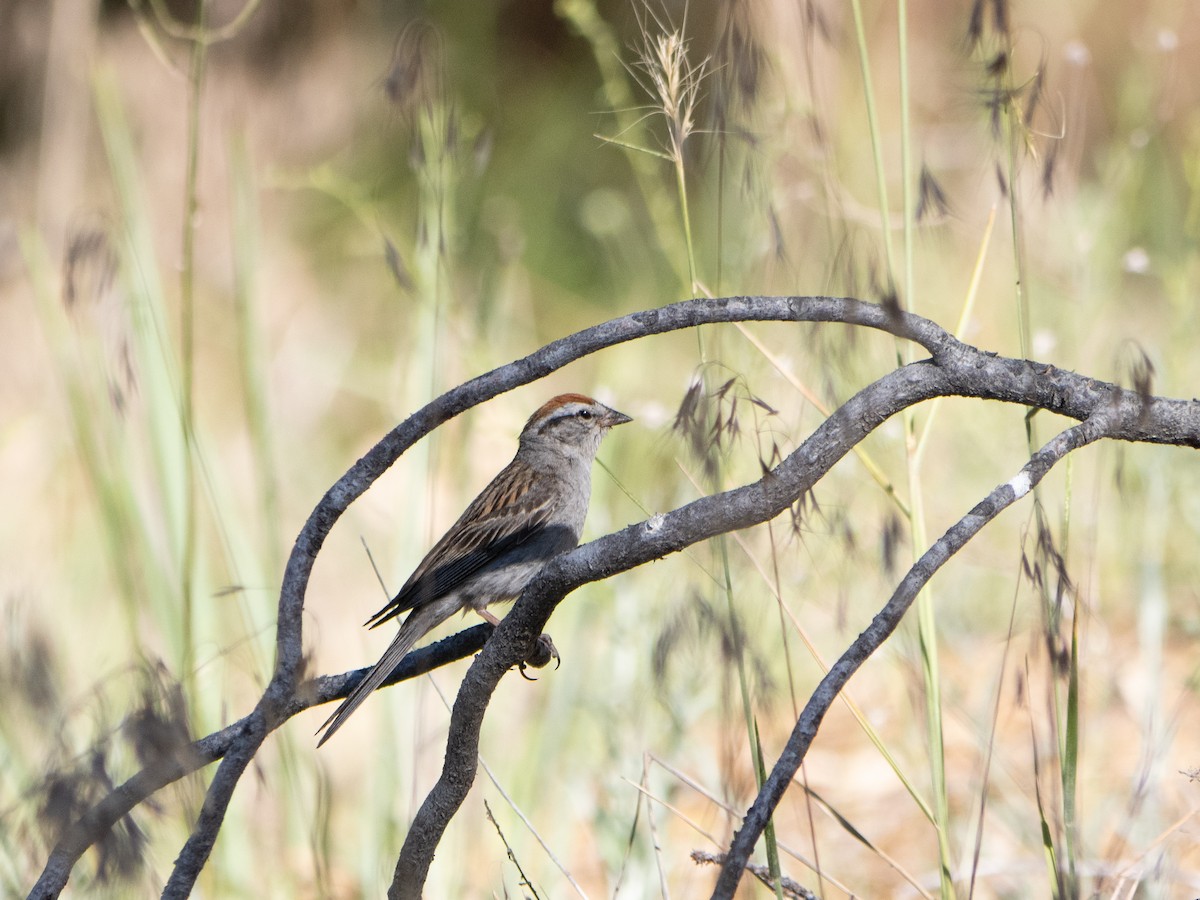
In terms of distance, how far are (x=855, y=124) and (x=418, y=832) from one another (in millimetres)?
5197

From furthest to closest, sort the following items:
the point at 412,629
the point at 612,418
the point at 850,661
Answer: the point at 612,418 → the point at 412,629 → the point at 850,661

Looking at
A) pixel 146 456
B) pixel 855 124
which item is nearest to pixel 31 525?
pixel 146 456

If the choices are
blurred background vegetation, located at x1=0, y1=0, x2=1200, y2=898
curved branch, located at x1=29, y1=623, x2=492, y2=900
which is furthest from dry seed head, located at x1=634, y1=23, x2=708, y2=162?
curved branch, located at x1=29, y1=623, x2=492, y2=900

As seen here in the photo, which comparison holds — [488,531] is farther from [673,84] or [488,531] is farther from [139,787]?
[673,84]

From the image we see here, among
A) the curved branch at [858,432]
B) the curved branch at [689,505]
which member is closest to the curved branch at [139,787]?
the curved branch at [689,505]

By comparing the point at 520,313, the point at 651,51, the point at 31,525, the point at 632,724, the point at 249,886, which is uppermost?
the point at 520,313

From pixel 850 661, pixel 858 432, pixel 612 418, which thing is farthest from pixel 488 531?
pixel 850 661

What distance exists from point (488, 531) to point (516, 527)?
68mm

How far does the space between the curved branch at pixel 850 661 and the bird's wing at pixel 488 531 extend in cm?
144

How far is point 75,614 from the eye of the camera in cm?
442

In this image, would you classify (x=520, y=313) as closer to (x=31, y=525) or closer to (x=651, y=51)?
(x=31, y=525)

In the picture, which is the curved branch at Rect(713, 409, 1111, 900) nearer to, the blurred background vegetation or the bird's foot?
the blurred background vegetation

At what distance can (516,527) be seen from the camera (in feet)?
9.28

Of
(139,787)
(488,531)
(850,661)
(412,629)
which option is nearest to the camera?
(850,661)
